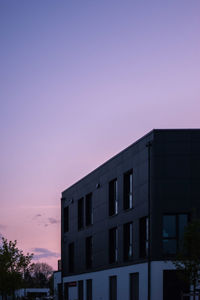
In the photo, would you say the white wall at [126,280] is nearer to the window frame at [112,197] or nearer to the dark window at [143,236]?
the dark window at [143,236]

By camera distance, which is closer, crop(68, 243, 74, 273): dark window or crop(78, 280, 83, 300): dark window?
crop(78, 280, 83, 300): dark window

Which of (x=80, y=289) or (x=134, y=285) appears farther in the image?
(x=80, y=289)

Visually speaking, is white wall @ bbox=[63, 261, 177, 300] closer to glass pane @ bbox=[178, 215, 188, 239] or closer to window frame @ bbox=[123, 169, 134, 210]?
glass pane @ bbox=[178, 215, 188, 239]

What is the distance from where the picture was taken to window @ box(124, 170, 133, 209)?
4444cm

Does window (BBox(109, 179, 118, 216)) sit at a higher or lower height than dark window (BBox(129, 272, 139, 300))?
higher

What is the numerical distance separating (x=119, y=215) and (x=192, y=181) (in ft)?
27.8

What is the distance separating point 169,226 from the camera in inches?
1542

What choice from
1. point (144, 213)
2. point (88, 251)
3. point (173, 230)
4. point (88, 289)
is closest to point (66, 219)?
point (88, 251)

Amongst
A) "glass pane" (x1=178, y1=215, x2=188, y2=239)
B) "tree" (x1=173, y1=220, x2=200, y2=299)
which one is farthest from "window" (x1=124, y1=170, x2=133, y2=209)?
"tree" (x1=173, y1=220, x2=200, y2=299)

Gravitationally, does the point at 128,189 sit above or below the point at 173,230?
above

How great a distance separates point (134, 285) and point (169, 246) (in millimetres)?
4442

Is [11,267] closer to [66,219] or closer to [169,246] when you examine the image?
[66,219]

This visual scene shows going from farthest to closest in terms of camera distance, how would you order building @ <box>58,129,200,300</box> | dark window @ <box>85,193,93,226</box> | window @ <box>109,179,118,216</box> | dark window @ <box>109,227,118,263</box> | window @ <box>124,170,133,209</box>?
dark window @ <box>85,193,93,226</box>, window @ <box>109,179,118,216</box>, dark window @ <box>109,227,118,263</box>, window @ <box>124,170,133,209</box>, building @ <box>58,129,200,300</box>

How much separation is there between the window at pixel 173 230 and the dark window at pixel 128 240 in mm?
5220
